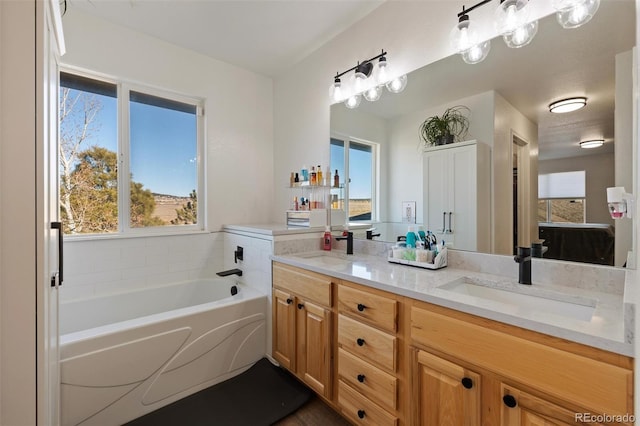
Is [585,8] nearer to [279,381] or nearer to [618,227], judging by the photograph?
[618,227]

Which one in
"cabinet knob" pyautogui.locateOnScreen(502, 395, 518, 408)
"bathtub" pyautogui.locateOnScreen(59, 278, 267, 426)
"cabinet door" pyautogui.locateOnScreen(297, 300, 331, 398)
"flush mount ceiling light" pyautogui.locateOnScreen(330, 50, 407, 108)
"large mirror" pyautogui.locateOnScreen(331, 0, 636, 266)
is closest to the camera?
"cabinet knob" pyautogui.locateOnScreen(502, 395, 518, 408)

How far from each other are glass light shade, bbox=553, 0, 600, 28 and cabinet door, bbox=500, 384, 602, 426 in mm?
1528

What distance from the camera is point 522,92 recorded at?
1445 millimetres

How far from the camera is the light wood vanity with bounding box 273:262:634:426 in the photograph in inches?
32.3

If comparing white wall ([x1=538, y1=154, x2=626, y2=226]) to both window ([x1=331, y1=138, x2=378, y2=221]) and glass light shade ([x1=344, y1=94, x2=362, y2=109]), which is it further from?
glass light shade ([x1=344, y1=94, x2=362, y2=109])

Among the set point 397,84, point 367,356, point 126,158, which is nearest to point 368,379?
point 367,356

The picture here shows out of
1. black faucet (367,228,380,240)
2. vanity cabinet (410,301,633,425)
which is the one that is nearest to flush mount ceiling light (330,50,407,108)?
black faucet (367,228,380,240)

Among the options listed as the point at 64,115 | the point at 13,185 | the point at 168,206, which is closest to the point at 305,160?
the point at 168,206

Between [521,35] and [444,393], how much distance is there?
5.53 feet

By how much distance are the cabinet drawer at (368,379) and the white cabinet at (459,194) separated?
0.82 meters

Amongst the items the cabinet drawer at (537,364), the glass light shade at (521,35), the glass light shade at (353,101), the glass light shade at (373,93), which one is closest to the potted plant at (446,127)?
the glass light shade at (521,35)

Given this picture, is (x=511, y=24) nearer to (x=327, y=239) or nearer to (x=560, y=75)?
(x=560, y=75)

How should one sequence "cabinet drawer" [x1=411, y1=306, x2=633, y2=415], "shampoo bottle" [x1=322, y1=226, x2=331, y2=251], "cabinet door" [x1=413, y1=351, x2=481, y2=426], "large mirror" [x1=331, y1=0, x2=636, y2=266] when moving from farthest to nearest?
"shampoo bottle" [x1=322, y1=226, x2=331, y2=251]
"large mirror" [x1=331, y1=0, x2=636, y2=266]
"cabinet door" [x1=413, y1=351, x2=481, y2=426]
"cabinet drawer" [x1=411, y1=306, x2=633, y2=415]

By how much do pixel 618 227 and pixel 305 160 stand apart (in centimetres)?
216
